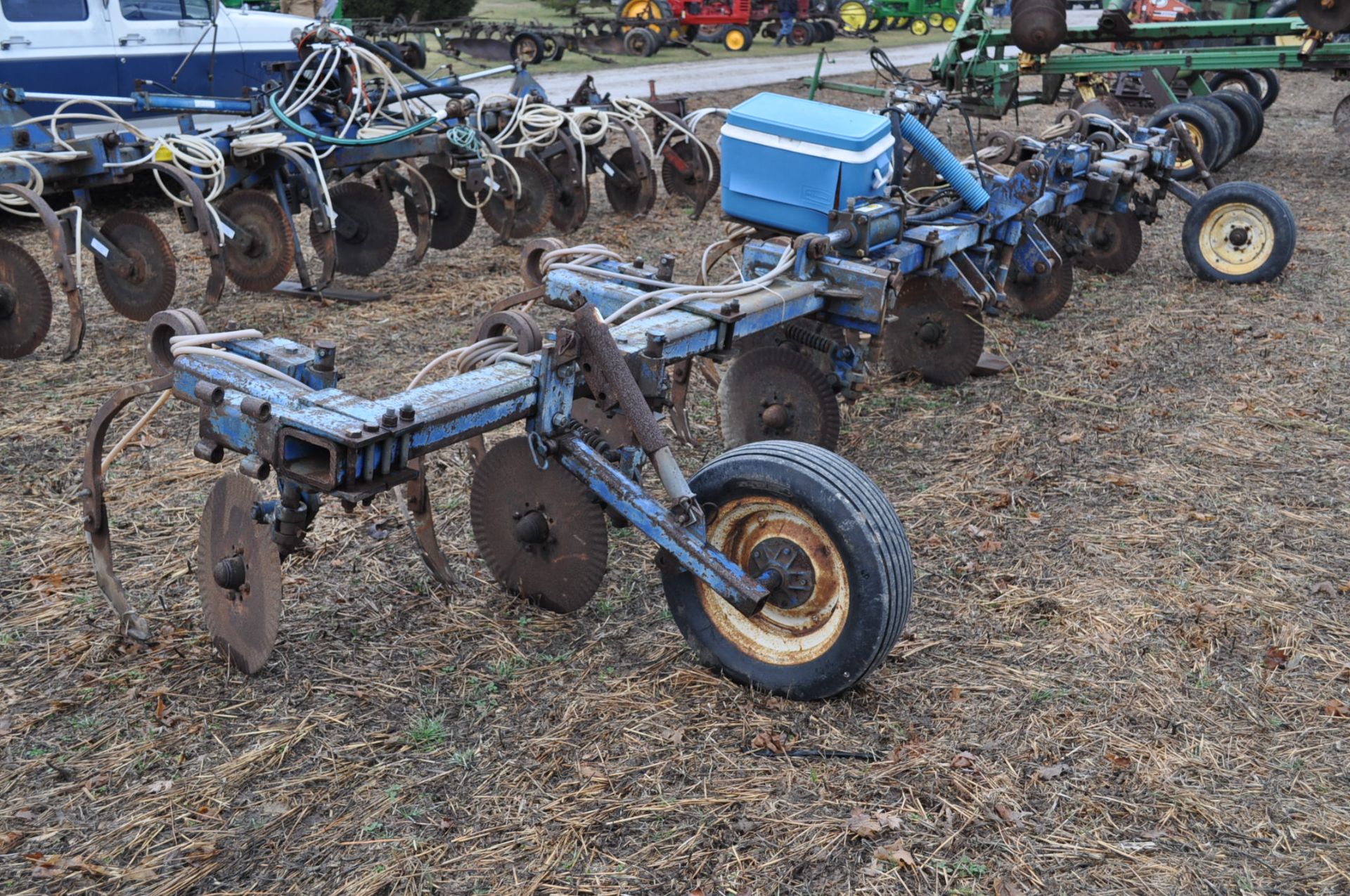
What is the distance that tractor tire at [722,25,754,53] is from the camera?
2262 centimetres

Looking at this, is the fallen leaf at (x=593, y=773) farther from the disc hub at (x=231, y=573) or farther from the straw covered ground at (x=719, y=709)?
the disc hub at (x=231, y=573)

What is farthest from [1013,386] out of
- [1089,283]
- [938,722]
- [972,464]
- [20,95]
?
[20,95]

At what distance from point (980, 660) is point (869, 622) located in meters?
0.65

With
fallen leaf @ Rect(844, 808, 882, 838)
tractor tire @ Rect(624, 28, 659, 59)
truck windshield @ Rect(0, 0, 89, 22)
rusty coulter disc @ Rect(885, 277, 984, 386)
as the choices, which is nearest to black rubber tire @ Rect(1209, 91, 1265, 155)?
rusty coulter disc @ Rect(885, 277, 984, 386)

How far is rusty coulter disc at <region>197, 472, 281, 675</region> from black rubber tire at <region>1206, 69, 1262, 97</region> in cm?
1290

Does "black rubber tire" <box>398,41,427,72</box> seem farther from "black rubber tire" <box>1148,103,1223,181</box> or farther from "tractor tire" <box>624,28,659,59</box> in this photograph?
"black rubber tire" <box>1148,103,1223,181</box>

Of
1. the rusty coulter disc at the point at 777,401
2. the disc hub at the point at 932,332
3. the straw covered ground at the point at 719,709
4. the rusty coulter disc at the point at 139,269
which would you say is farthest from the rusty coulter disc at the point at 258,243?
the disc hub at the point at 932,332

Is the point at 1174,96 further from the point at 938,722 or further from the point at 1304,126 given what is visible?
the point at 938,722

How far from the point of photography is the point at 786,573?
296 cm

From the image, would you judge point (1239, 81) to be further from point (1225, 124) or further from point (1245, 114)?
point (1225, 124)

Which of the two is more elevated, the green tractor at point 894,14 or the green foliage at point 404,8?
the green tractor at point 894,14

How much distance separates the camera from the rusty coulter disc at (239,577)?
10.3ft

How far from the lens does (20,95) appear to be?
21.2 feet

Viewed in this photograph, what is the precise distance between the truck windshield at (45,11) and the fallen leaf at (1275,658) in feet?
31.1
